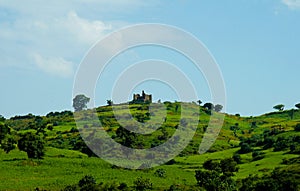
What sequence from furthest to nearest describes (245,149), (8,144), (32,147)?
(245,149)
(8,144)
(32,147)

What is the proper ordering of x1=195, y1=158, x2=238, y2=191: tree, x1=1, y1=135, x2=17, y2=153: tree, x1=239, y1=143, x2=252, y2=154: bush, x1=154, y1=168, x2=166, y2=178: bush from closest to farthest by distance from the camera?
x1=195, y1=158, x2=238, y2=191: tree, x1=154, y1=168, x2=166, y2=178: bush, x1=1, y1=135, x2=17, y2=153: tree, x1=239, y1=143, x2=252, y2=154: bush

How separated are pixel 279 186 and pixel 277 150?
44.4 metres

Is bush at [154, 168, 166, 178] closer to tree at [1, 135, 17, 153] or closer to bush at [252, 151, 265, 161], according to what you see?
bush at [252, 151, 265, 161]

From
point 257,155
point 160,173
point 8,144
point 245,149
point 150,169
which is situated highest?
point 8,144

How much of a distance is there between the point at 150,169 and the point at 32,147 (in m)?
22.3

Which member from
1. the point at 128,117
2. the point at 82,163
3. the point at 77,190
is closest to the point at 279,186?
the point at 77,190

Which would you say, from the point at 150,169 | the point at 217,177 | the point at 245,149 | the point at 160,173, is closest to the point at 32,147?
the point at 150,169

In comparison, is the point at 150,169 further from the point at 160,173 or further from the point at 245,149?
the point at 245,149

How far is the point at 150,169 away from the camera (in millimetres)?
97562

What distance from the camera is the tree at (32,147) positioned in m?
98.8

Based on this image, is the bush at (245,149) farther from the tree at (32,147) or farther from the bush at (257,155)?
the tree at (32,147)

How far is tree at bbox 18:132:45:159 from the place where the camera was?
9875 cm

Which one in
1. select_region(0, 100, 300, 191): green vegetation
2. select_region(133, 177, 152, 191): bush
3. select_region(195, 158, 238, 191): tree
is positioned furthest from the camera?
select_region(0, 100, 300, 191): green vegetation

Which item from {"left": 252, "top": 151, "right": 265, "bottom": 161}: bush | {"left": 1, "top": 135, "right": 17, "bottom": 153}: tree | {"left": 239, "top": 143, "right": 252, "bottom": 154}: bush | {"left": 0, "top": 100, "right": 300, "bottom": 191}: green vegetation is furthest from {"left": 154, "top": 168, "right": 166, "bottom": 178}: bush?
{"left": 239, "top": 143, "right": 252, "bottom": 154}: bush
